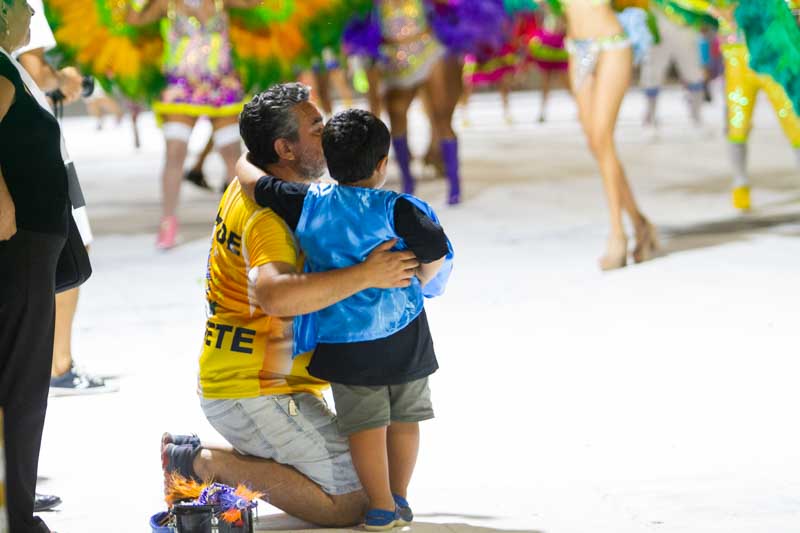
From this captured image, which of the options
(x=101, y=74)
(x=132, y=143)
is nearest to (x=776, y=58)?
(x=101, y=74)

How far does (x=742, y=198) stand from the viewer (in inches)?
301

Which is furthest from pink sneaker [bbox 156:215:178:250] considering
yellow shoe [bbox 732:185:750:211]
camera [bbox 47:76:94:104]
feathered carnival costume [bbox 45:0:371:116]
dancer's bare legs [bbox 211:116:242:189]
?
yellow shoe [bbox 732:185:750:211]

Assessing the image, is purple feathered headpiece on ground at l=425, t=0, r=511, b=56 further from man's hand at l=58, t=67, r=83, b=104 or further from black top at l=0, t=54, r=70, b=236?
black top at l=0, t=54, r=70, b=236

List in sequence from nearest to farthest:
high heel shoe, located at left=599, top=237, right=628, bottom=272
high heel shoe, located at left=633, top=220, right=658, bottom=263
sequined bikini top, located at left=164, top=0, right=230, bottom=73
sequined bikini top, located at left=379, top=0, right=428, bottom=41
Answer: high heel shoe, located at left=599, top=237, right=628, bottom=272, high heel shoe, located at left=633, top=220, right=658, bottom=263, sequined bikini top, located at left=164, top=0, right=230, bottom=73, sequined bikini top, located at left=379, top=0, right=428, bottom=41

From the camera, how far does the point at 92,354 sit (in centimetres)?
491

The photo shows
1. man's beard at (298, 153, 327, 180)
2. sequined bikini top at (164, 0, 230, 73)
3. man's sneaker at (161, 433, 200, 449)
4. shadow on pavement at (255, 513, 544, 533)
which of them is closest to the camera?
shadow on pavement at (255, 513, 544, 533)

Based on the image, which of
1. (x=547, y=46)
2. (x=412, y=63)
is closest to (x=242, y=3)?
(x=412, y=63)

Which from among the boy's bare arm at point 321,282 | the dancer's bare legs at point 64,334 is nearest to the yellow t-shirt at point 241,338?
the boy's bare arm at point 321,282

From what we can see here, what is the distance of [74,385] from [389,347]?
1.77 meters

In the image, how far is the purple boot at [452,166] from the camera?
857 cm

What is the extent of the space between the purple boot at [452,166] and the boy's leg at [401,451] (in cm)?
570

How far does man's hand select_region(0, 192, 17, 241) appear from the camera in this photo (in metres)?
2.62

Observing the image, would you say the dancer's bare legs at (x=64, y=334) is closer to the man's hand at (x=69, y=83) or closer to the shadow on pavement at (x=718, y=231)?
the man's hand at (x=69, y=83)

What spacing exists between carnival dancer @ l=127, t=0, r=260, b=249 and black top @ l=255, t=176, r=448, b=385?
14.2 feet
